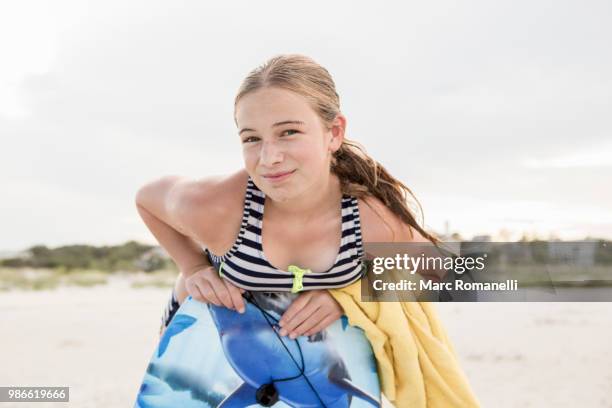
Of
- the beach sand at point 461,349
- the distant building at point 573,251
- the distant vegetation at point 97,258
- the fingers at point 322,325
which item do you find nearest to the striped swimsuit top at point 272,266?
the fingers at point 322,325

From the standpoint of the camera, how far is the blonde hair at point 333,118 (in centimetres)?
204

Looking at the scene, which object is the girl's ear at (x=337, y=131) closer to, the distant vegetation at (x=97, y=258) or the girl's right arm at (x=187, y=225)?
the girl's right arm at (x=187, y=225)

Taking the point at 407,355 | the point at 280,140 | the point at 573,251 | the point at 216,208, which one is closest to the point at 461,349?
the point at 573,251

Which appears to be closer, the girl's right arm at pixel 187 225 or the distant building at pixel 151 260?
the girl's right arm at pixel 187 225

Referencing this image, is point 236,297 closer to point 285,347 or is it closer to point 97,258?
point 285,347

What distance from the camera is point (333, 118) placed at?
2.14 m

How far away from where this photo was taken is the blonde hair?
204 centimetres

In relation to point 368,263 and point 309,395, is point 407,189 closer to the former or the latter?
point 368,263

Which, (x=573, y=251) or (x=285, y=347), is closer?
(x=285, y=347)

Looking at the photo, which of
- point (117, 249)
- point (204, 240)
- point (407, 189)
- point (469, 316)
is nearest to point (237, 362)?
point (204, 240)

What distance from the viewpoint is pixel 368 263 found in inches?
88.2

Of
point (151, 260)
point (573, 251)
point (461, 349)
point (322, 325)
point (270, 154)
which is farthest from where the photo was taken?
point (151, 260)

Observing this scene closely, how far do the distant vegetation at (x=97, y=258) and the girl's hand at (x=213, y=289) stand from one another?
10279 millimetres

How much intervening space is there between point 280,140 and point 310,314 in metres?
0.60
